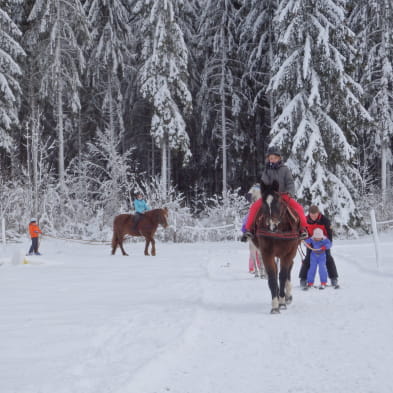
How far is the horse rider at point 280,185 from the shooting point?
278 inches

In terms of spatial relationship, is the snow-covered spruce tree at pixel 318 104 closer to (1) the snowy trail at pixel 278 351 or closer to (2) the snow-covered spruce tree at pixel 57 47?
(2) the snow-covered spruce tree at pixel 57 47

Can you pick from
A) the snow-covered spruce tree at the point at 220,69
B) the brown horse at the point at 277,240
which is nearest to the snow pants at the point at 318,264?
the brown horse at the point at 277,240

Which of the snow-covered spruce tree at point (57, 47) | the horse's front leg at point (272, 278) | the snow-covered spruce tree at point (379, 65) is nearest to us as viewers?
the horse's front leg at point (272, 278)

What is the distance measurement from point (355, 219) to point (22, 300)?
50.6 ft

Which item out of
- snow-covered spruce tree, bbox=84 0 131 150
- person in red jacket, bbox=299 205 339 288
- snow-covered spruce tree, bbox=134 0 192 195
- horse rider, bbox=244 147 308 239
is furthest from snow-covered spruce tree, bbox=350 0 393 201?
horse rider, bbox=244 147 308 239

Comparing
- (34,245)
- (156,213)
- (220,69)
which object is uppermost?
(220,69)

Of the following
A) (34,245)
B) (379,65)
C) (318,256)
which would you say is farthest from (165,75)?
(318,256)

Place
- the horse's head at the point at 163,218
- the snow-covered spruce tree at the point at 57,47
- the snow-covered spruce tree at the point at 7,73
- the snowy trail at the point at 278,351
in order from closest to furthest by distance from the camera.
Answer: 1. the snowy trail at the point at 278,351
2. the horse's head at the point at 163,218
3. the snow-covered spruce tree at the point at 7,73
4. the snow-covered spruce tree at the point at 57,47

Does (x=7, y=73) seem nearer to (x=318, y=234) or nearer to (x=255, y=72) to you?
(x=255, y=72)

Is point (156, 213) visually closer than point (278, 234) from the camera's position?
No

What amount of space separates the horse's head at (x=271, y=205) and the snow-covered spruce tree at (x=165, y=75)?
1924 cm

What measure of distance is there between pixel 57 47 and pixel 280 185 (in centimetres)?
2140

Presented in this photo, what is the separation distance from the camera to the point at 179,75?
85.8 feet

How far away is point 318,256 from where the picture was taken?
8.87 m
